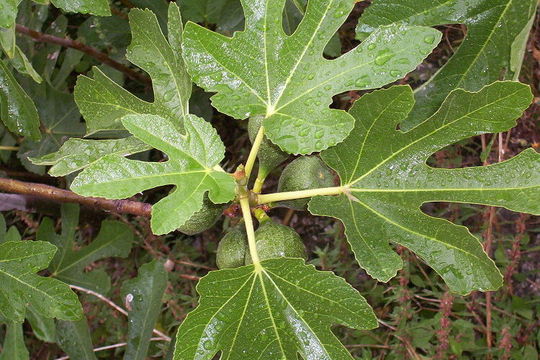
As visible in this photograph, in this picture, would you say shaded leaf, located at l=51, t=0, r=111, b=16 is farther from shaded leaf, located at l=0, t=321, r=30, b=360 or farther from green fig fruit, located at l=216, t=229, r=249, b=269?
shaded leaf, located at l=0, t=321, r=30, b=360

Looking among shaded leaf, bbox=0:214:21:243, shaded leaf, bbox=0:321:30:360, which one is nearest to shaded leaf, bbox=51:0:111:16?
shaded leaf, bbox=0:214:21:243

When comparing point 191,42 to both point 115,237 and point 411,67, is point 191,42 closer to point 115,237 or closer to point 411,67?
point 411,67

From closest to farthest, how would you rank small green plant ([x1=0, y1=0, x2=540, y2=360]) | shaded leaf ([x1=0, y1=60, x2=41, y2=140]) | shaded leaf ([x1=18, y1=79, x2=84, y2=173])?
small green plant ([x1=0, y1=0, x2=540, y2=360]) < shaded leaf ([x1=0, y1=60, x2=41, y2=140]) < shaded leaf ([x1=18, y1=79, x2=84, y2=173])


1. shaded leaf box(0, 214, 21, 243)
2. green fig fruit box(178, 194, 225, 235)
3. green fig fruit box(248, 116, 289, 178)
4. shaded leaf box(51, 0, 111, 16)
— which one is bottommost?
shaded leaf box(0, 214, 21, 243)

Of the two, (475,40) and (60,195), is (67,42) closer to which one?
(60,195)

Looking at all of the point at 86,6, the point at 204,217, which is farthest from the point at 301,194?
the point at 86,6

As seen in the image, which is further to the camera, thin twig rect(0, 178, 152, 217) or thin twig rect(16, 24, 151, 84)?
thin twig rect(16, 24, 151, 84)

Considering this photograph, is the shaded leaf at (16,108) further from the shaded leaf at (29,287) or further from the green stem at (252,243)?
the green stem at (252,243)
